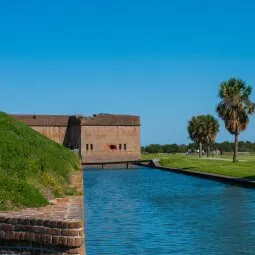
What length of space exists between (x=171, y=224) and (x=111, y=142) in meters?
65.9

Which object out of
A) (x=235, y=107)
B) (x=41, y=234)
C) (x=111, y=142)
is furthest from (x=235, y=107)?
(x=41, y=234)

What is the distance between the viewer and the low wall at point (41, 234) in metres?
6.69

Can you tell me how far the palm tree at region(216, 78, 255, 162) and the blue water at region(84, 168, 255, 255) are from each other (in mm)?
28434

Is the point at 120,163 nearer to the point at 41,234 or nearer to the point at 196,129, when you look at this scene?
the point at 196,129

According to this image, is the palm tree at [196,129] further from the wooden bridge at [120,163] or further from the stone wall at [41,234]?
the stone wall at [41,234]

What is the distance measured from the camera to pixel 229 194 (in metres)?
26.2

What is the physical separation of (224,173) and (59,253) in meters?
32.6

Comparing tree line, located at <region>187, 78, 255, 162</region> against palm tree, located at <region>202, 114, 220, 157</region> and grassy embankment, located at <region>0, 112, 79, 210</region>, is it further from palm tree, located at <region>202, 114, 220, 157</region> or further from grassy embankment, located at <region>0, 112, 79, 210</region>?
grassy embankment, located at <region>0, 112, 79, 210</region>

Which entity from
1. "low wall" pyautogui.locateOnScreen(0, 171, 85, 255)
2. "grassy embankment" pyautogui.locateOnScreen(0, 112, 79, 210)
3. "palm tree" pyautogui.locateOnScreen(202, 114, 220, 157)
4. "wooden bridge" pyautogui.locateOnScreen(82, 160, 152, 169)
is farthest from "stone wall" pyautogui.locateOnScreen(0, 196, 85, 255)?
"palm tree" pyautogui.locateOnScreen(202, 114, 220, 157)

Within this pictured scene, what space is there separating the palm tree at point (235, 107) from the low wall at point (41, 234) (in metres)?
47.6

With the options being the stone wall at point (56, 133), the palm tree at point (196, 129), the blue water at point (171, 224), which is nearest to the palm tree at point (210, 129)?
the palm tree at point (196, 129)

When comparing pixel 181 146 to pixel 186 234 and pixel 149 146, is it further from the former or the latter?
pixel 186 234

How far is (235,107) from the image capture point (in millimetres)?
54500

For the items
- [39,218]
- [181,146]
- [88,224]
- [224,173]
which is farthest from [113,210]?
[181,146]
